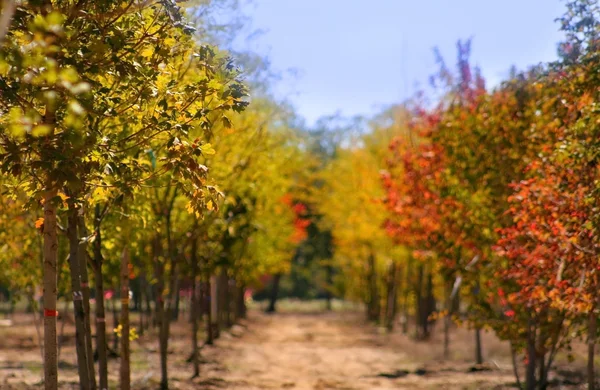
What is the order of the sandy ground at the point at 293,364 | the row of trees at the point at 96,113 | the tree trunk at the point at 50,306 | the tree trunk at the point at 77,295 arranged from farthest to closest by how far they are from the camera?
the sandy ground at the point at 293,364
the tree trunk at the point at 77,295
the tree trunk at the point at 50,306
the row of trees at the point at 96,113

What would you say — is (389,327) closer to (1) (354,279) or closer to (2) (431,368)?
(2) (431,368)

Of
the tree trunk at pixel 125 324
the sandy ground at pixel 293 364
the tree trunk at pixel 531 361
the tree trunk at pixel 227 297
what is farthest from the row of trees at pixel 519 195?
the tree trunk at pixel 227 297

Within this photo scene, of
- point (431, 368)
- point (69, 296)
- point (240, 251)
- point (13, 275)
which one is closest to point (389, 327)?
point (240, 251)

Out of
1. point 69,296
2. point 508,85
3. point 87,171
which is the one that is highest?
point 508,85

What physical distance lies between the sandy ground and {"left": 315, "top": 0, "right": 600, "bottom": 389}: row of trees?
66.9 inches

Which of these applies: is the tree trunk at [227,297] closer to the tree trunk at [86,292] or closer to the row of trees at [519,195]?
the row of trees at [519,195]

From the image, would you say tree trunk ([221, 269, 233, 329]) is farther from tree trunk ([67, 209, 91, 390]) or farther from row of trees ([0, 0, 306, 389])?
tree trunk ([67, 209, 91, 390])

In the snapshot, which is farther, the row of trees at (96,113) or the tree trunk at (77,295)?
the tree trunk at (77,295)

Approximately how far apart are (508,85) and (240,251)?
18470 mm

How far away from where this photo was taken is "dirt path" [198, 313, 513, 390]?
1859 centimetres

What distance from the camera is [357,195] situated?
37.3m

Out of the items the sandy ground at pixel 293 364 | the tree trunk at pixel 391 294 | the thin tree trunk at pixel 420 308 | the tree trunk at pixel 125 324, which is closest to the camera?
the tree trunk at pixel 125 324

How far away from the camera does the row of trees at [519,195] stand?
1045cm

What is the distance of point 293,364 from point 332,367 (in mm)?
1366
